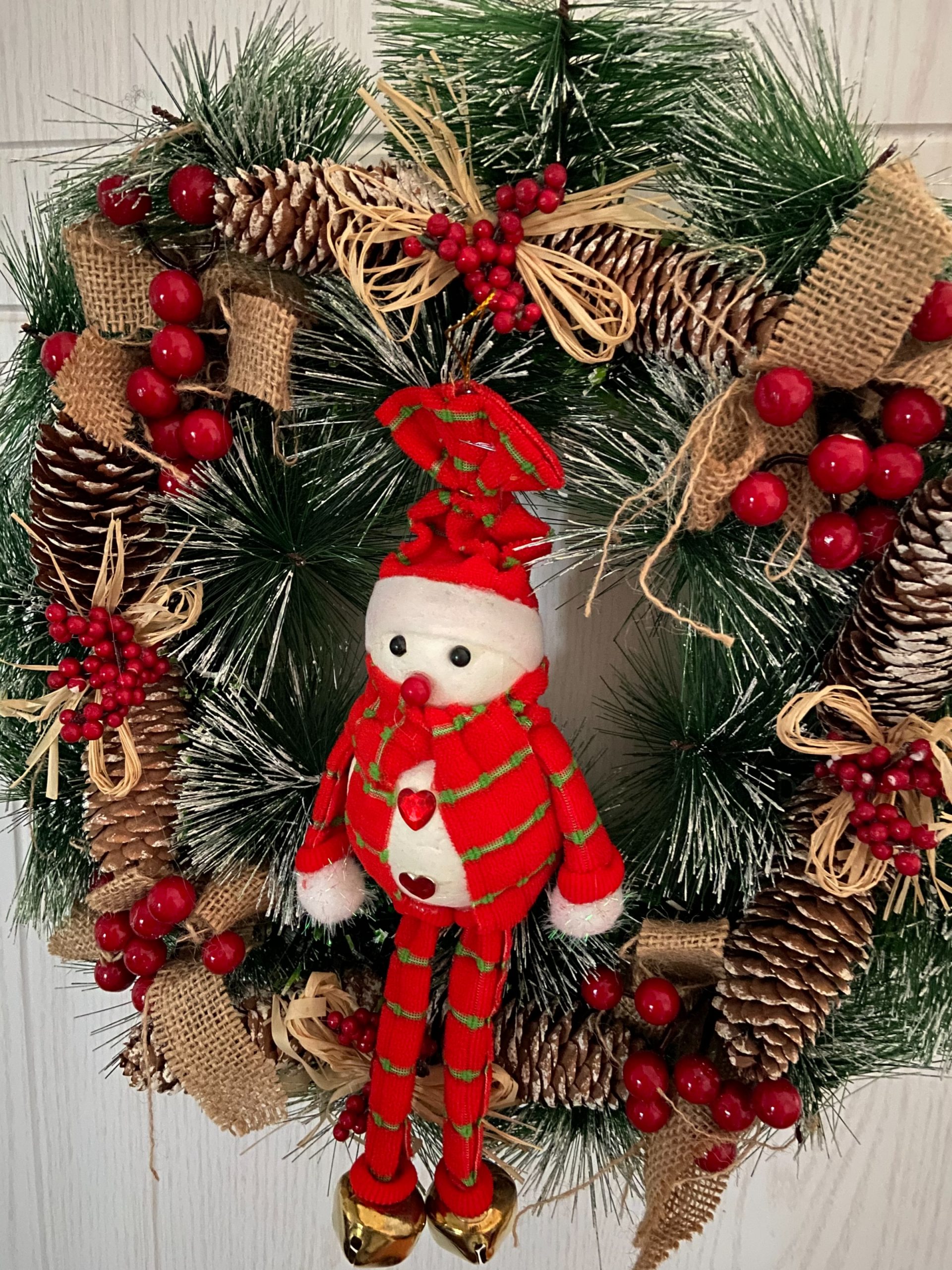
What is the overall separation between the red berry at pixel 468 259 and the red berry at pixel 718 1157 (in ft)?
1.48

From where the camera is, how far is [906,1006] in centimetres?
50

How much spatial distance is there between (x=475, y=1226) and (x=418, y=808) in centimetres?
26

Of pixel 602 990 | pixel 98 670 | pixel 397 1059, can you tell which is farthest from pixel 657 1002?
pixel 98 670

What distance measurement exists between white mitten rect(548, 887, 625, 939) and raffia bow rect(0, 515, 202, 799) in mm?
243

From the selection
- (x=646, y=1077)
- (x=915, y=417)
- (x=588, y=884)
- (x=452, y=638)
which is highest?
(x=915, y=417)

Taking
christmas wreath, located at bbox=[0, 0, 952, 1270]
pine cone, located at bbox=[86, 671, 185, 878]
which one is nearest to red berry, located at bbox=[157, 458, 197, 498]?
christmas wreath, located at bbox=[0, 0, 952, 1270]

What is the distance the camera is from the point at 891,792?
1.43 feet

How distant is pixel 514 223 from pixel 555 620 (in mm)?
256

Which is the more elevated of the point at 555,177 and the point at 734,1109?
the point at 555,177

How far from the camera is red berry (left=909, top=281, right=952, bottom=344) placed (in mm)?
384

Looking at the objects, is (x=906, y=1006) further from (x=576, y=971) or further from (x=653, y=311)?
(x=653, y=311)

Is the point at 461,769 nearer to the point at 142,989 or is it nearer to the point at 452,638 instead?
the point at 452,638

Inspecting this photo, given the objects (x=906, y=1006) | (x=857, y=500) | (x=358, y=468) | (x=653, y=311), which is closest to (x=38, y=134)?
(x=358, y=468)

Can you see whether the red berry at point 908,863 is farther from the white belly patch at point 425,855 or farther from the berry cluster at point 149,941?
the berry cluster at point 149,941
